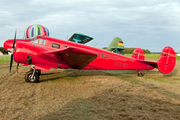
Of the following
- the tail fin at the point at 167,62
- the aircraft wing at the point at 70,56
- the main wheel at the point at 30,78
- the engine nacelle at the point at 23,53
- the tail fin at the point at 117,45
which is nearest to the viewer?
the aircraft wing at the point at 70,56

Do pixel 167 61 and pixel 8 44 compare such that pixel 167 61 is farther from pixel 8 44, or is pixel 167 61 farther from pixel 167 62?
pixel 8 44

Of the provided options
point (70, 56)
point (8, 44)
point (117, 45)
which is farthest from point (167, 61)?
point (117, 45)

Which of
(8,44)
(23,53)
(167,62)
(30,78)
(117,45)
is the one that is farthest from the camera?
(117,45)

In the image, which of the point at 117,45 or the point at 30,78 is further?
the point at 117,45

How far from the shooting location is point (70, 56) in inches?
269

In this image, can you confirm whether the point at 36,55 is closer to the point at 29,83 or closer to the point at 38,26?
the point at 29,83

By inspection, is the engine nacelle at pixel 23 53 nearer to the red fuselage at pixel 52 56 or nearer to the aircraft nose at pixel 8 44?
the red fuselage at pixel 52 56

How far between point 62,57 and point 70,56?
485 millimetres

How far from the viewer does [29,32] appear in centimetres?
1902

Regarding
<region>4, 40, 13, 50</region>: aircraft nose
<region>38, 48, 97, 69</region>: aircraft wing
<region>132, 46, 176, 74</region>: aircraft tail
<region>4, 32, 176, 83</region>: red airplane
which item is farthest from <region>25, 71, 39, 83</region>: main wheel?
<region>132, 46, 176, 74</region>: aircraft tail

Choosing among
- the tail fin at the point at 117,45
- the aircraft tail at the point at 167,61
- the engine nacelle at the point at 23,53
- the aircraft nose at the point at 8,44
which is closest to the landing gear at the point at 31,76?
the engine nacelle at the point at 23,53

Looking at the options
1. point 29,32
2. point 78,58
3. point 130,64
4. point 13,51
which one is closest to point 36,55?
point 13,51

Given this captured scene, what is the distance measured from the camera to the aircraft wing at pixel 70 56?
646 cm

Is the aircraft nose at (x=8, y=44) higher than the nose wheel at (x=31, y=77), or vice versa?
the aircraft nose at (x=8, y=44)
